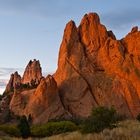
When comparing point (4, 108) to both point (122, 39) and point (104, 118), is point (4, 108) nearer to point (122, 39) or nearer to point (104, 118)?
point (122, 39)

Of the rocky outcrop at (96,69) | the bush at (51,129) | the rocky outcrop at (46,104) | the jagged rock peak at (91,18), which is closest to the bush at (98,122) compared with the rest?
the bush at (51,129)

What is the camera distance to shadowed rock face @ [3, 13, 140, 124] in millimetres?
78150

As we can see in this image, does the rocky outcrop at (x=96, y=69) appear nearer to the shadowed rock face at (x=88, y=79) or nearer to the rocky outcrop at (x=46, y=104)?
the shadowed rock face at (x=88, y=79)

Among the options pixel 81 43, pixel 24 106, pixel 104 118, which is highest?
pixel 81 43

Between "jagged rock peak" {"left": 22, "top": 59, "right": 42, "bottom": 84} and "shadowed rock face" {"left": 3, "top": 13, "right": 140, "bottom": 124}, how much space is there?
41.8 meters

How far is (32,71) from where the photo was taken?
439 ft

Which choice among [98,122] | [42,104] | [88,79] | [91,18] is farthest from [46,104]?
[98,122]

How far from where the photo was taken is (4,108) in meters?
79.9

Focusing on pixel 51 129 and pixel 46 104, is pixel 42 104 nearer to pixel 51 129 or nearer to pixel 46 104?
pixel 46 104

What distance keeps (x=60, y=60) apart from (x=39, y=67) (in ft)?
152

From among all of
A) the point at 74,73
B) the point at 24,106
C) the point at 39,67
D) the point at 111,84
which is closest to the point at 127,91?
the point at 111,84

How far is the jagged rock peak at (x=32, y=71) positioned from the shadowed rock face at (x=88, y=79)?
1645 inches

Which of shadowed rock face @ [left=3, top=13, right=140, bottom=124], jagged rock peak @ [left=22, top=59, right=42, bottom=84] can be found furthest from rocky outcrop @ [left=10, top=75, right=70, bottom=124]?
jagged rock peak @ [left=22, top=59, right=42, bottom=84]

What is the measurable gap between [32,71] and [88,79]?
51219 millimetres
